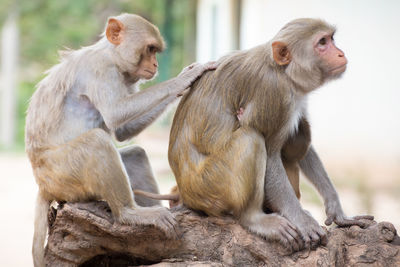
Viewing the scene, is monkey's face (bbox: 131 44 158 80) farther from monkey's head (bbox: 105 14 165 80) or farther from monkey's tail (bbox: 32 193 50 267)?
monkey's tail (bbox: 32 193 50 267)

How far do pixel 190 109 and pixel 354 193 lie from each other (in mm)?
6789

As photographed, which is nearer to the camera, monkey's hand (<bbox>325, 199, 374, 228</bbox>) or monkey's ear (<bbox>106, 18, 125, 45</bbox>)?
monkey's hand (<bbox>325, 199, 374, 228</bbox>)

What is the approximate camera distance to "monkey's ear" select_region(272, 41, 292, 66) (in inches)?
195

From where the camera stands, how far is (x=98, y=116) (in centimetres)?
554

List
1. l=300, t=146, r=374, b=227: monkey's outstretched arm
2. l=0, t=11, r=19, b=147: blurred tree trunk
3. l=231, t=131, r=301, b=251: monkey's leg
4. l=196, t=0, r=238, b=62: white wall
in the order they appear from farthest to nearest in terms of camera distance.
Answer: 1. l=0, t=11, r=19, b=147: blurred tree trunk
2. l=196, t=0, r=238, b=62: white wall
3. l=300, t=146, r=374, b=227: monkey's outstretched arm
4. l=231, t=131, r=301, b=251: monkey's leg

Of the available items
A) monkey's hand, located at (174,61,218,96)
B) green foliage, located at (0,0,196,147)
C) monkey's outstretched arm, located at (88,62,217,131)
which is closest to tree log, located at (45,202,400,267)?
monkey's outstretched arm, located at (88,62,217,131)

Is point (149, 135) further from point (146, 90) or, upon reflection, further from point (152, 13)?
point (146, 90)

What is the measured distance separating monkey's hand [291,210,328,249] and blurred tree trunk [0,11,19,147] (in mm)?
16487

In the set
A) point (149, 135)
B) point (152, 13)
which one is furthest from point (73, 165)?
point (152, 13)

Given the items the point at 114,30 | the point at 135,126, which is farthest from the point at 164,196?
the point at 114,30

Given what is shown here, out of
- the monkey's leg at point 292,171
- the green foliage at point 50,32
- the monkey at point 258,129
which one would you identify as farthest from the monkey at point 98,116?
the green foliage at point 50,32

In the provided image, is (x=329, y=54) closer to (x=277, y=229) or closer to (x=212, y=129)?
(x=212, y=129)

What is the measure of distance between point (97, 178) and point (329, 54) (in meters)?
2.47

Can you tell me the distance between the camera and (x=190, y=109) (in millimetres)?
5234
